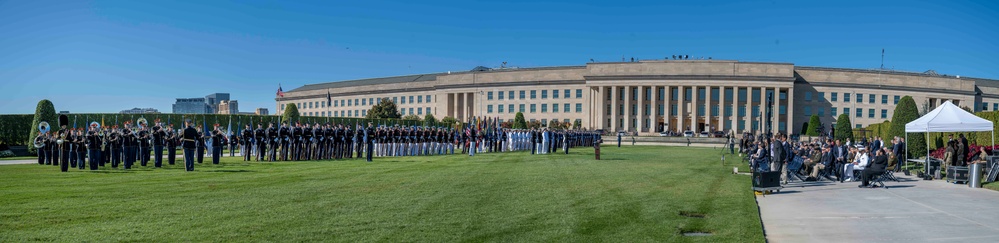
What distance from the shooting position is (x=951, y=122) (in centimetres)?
2253

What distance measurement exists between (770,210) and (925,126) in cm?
1410

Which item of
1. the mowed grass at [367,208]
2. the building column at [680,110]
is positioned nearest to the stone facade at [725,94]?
the building column at [680,110]

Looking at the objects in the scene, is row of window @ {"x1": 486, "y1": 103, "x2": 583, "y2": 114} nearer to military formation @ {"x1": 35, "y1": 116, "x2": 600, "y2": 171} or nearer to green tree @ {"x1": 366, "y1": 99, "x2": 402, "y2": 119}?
green tree @ {"x1": 366, "y1": 99, "x2": 402, "y2": 119}

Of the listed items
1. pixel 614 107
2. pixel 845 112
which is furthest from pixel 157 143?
pixel 845 112

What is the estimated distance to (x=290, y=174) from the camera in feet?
62.2

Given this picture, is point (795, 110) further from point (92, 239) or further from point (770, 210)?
point (92, 239)

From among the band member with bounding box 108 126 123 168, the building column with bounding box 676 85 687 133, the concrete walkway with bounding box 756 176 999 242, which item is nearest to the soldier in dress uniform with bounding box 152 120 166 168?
the band member with bounding box 108 126 123 168

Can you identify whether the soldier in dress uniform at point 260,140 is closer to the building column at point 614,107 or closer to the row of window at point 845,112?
the building column at point 614,107

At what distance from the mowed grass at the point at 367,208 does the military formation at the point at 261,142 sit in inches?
109

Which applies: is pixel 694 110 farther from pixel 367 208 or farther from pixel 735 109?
pixel 367 208

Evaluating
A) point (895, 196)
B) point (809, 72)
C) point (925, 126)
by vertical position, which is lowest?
point (895, 196)

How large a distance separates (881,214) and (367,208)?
958 cm

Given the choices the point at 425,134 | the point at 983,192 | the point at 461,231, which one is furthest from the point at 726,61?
the point at 461,231

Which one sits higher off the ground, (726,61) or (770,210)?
(726,61)
